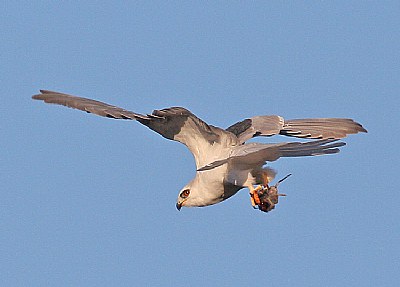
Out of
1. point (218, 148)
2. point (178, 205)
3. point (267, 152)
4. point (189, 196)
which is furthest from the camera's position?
point (178, 205)

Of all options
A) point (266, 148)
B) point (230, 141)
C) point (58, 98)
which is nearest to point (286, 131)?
point (230, 141)

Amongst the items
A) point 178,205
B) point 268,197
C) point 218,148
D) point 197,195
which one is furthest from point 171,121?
point 268,197

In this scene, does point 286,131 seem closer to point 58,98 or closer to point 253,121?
point 253,121

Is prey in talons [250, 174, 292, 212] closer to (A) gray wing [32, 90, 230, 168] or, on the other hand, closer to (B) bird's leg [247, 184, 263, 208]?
(B) bird's leg [247, 184, 263, 208]

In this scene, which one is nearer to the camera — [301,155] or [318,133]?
[301,155]

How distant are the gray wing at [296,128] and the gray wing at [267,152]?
573 millimetres

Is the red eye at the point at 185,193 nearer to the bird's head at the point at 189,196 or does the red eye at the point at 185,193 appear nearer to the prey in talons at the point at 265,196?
the bird's head at the point at 189,196

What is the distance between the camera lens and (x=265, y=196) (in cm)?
1171

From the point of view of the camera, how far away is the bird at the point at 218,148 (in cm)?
1151

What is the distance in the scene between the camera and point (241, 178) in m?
11.9

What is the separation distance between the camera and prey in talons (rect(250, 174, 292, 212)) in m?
11.7

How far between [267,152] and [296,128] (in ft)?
8.73

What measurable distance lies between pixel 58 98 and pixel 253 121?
8.50 feet

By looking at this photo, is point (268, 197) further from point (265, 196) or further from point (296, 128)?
point (296, 128)
